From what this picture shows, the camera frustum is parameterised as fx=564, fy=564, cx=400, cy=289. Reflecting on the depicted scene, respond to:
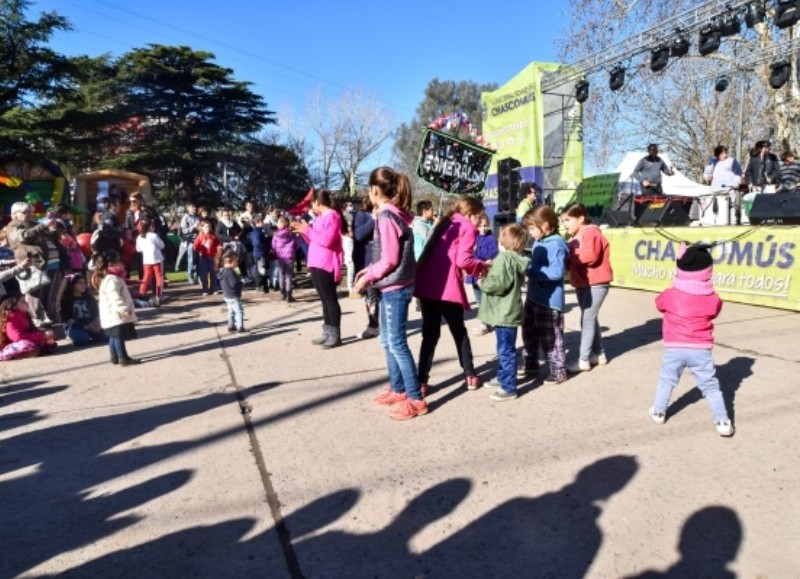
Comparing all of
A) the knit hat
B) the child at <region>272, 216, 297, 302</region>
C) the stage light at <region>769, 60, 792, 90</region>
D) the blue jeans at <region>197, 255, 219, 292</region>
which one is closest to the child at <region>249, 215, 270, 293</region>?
the blue jeans at <region>197, 255, 219, 292</region>

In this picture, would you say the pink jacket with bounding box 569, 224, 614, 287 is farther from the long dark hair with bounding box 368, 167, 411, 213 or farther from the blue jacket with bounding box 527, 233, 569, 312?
the long dark hair with bounding box 368, 167, 411, 213

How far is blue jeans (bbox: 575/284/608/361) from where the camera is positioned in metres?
4.98

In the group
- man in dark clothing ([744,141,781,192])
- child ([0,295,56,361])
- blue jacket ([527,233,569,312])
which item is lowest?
child ([0,295,56,361])

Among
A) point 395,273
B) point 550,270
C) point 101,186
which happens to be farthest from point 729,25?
point 101,186

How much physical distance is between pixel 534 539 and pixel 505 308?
6.54 ft

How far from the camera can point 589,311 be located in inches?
196

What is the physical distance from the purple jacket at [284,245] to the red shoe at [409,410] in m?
6.34

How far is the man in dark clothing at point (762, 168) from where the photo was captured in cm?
1225

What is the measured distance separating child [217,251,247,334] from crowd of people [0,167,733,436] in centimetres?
2

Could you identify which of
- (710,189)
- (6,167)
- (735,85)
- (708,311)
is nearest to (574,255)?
(708,311)

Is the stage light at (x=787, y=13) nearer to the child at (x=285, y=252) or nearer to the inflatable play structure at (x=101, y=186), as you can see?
the child at (x=285, y=252)

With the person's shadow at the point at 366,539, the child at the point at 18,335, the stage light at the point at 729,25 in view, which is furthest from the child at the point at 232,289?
the stage light at the point at 729,25

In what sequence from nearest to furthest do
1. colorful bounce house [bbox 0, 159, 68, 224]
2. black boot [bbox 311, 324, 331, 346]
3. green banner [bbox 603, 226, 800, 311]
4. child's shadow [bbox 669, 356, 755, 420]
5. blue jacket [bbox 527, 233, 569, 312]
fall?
child's shadow [bbox 669, 356, 755, 420], blue jacket [bbox 527, 233, 569, 312], black boot [bbox 311, 324, 331, 346], green banner [bbox 603, 226, 800, 311], colorful bounce house [bbox 0, 159, 68, 224]

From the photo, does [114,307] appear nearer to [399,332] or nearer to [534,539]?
[399,332]
